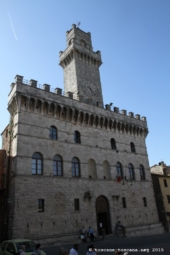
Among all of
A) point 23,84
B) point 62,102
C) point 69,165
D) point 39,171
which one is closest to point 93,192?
point 69,165

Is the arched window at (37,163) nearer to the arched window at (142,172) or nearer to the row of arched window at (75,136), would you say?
→ the row of arched window at (75,136)

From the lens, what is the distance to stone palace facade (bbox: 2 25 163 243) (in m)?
17.6

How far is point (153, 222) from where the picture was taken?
25625 mm

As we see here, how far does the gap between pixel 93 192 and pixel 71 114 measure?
26.5ft

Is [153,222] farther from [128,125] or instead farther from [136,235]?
[128,125]

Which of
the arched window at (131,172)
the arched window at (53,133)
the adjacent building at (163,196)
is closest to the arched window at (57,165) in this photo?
the arched window at (53,133)

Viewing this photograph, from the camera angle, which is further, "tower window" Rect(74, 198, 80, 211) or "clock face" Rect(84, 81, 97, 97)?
"clock face" Rect(84, 81, 97, 97)

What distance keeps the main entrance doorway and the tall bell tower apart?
1077cm

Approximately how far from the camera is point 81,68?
2825 centimetres

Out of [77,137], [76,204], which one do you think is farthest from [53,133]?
[76,204]

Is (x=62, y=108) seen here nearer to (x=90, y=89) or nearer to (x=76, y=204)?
(x=90, y=89)

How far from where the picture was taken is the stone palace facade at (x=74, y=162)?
17562 mm

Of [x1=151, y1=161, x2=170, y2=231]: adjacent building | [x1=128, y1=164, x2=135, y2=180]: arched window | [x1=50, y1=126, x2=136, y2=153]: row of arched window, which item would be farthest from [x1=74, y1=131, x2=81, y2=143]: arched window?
[x1=151, y1=161, x2=170, y2=231]: adjacent building

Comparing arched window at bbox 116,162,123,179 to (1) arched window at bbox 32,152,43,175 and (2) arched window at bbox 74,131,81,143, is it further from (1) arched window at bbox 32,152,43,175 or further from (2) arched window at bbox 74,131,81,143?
(1) arched window at bbox 32,152,43,175
